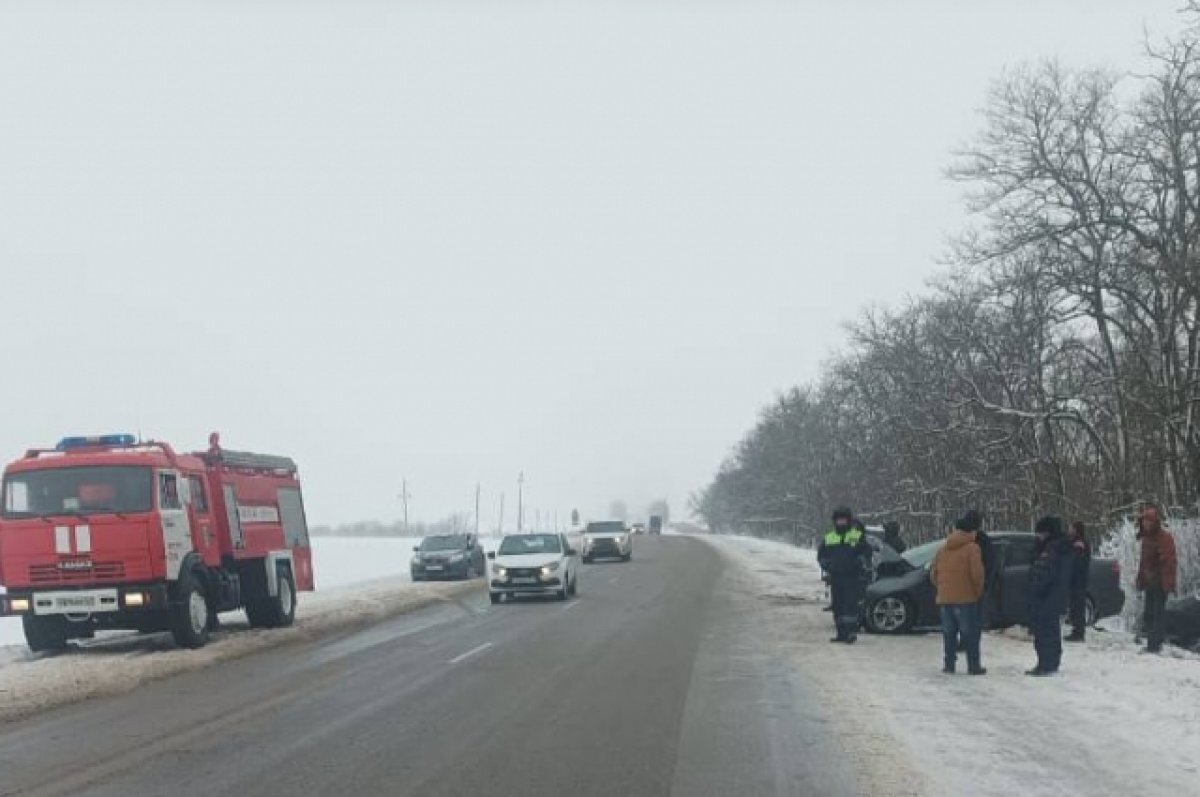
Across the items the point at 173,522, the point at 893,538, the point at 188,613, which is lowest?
the point at 188,613

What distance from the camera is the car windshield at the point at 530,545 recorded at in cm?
2492

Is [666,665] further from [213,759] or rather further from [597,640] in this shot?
[213,759]

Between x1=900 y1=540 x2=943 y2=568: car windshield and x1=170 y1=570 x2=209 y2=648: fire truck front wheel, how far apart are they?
10.5m

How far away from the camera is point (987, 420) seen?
36.2m

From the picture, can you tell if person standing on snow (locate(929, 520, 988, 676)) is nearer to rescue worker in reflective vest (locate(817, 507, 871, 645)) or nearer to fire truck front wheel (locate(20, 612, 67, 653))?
rescue worker in reflective vest (locate(817, 507, 871, 645))

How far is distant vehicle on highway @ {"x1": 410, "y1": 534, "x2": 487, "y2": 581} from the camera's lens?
32.9 meters

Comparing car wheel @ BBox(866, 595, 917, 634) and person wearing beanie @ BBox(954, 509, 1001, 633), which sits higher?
person wearing beanie @ BBox(954, 509, 1001, 633)

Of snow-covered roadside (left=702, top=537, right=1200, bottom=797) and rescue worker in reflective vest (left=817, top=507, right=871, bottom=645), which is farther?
rescue worker in reflective vest (left=817, top=507, right=871, bottom=645)

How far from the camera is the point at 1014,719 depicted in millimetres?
9141

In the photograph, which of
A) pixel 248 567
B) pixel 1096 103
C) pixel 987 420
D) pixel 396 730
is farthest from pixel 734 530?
pixel 396 730

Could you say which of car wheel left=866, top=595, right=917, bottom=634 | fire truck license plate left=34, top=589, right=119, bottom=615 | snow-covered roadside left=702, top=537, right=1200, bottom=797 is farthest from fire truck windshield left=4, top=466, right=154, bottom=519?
car wheel left=866, top=595, right=917, bottom=634

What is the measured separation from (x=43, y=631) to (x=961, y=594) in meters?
12.2

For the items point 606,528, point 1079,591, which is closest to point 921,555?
point 1079,591

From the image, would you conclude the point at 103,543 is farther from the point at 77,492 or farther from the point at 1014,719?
the point at 1014,719
